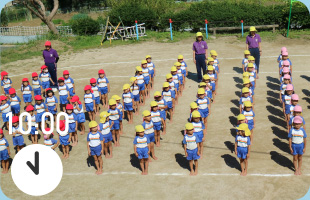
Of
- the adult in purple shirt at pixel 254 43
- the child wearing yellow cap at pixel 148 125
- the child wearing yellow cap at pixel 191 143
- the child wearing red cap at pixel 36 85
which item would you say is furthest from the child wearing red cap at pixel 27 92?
the adult in purple shirt at pixel 254 43

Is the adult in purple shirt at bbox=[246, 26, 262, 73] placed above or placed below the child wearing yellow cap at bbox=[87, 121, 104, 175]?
above

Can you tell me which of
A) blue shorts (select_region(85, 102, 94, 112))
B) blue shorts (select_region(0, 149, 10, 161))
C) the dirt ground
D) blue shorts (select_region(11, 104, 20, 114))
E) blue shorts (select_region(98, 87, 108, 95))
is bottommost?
the dirt ground

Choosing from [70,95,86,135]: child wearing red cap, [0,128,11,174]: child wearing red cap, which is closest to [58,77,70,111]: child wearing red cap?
[70,95,86,135]: child wearing red cap

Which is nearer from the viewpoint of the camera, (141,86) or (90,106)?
(90,106)

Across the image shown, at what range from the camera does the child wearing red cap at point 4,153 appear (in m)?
12.1

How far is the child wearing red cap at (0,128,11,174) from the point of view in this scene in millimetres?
12141

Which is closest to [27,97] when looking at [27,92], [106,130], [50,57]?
[27,92]

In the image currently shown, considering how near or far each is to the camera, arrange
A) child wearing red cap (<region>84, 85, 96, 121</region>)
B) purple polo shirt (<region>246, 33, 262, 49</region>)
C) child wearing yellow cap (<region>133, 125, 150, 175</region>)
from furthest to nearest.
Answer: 1. purple polo shirt (<region>246, 33, 262, 49</region>)
2. child wearing red cap (<region>84, 85, 96, 121</region>)
3. child wearing yellow cap (<region>133, 125, 150, 175</region>)

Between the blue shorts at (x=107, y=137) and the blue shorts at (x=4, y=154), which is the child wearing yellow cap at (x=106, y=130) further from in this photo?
the blue shorts at (x=4, y=154)

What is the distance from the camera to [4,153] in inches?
483

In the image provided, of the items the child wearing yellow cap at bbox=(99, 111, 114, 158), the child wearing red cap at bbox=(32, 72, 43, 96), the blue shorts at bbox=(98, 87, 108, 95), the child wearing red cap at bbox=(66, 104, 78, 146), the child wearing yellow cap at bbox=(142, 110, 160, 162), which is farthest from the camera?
the child wearing red cap at bbox=(32, 72, 43, 96)

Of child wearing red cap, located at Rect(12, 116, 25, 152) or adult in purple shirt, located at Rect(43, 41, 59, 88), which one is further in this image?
adult in purple shirt, located at Rect(43, 41, 59, 88)

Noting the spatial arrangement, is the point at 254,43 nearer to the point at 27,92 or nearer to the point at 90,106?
the point at 90,106

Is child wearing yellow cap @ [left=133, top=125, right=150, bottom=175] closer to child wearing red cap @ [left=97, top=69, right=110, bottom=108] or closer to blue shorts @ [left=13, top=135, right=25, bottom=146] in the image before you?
blue shorts @ [left=13, top=135, right=25, bottom=146]
